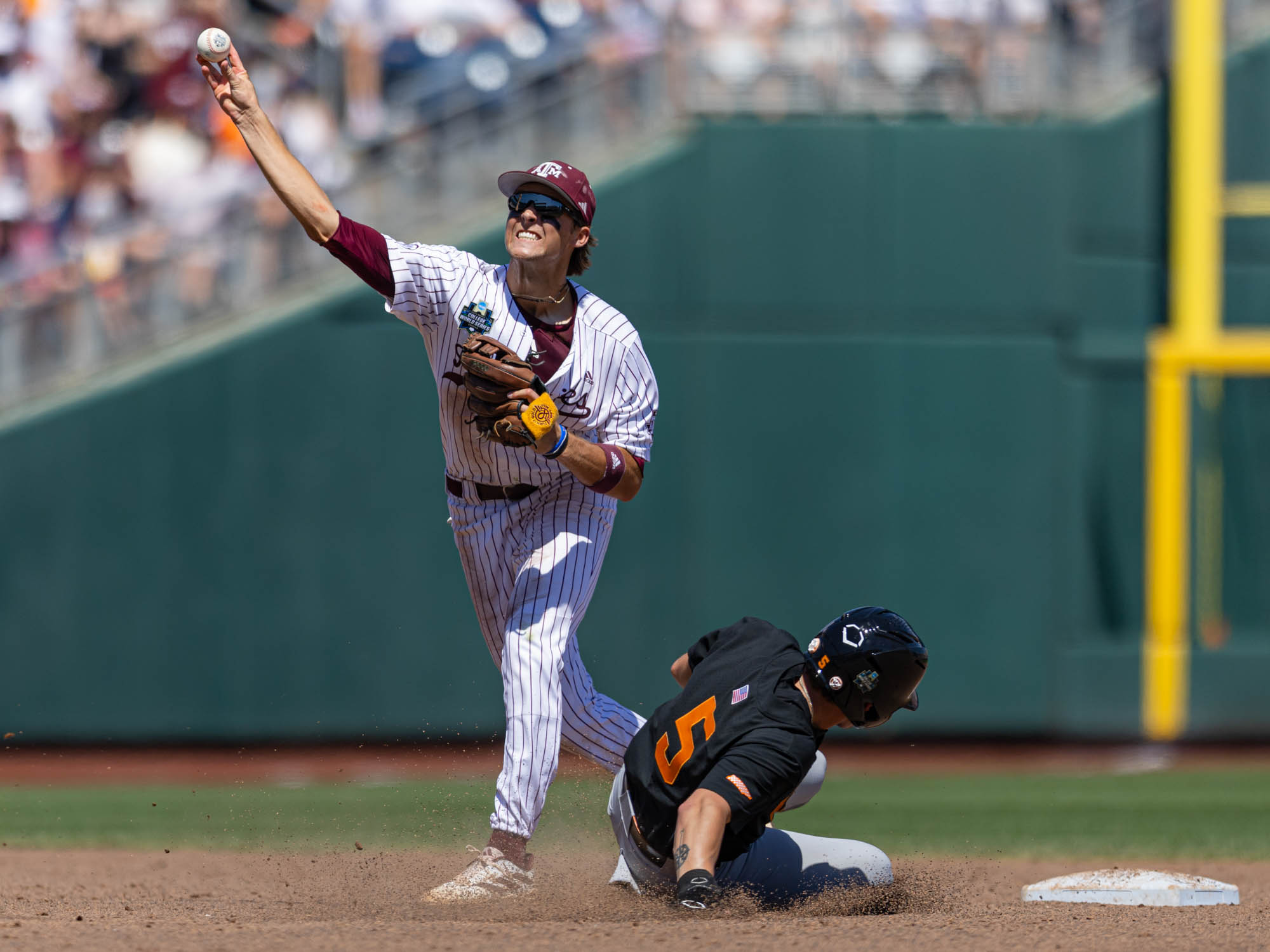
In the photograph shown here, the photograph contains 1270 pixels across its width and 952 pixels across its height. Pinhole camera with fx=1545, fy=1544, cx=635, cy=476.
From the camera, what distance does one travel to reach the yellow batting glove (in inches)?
149

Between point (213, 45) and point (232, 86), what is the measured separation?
11 centimetres

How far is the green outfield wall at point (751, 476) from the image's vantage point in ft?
28.5

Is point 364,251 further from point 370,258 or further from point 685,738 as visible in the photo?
point 685,738

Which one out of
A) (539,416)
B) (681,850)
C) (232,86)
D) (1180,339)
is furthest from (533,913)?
(1180,339)

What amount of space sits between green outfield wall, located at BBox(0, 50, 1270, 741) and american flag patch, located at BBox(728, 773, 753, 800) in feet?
16.9

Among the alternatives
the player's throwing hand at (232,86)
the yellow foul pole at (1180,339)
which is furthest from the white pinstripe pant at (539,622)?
the yellow foul pole at (1180,339)

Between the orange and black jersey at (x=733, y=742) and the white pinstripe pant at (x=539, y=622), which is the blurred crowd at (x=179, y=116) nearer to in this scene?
the white pinstripe pant at (x=539, y=622)

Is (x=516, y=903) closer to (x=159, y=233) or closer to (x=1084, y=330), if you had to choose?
(x=159, y=233)

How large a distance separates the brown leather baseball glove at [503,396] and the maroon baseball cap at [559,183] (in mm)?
462

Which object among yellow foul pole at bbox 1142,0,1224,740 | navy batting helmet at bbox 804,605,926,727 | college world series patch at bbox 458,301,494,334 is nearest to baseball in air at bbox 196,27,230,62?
college world series patch at bbox 458,301,494,334

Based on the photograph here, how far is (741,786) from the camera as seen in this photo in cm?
355

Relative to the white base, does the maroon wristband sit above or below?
above

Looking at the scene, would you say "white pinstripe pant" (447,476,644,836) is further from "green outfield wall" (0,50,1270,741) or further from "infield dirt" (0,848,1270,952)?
"green outfield wall" (0,50,1270,741)

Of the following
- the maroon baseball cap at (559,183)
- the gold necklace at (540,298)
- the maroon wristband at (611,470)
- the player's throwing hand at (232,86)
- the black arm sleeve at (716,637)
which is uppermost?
the player's throwing hand at (232,86)
